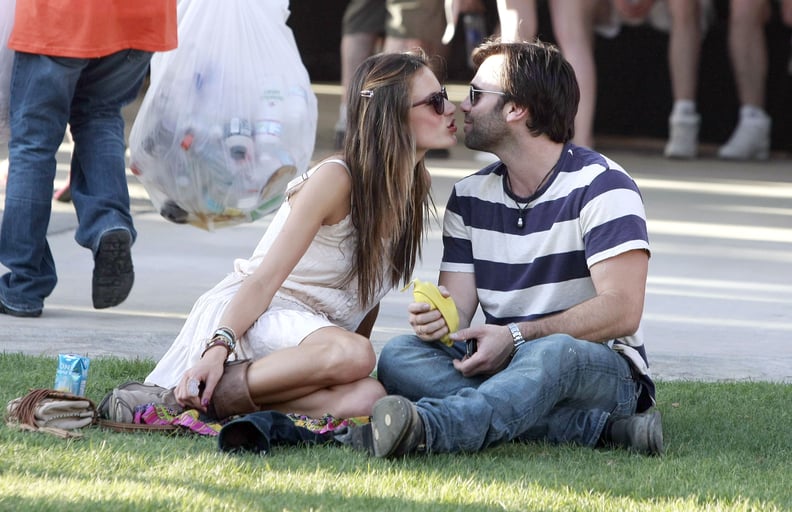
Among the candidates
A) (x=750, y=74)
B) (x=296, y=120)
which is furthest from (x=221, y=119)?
(x=750, y=74)

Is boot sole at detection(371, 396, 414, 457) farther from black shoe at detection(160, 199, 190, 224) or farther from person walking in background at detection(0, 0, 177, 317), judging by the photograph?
black shoe at detection(160, 199, 190, 224)

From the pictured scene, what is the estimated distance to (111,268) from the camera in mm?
4312

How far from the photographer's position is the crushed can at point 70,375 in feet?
10.8

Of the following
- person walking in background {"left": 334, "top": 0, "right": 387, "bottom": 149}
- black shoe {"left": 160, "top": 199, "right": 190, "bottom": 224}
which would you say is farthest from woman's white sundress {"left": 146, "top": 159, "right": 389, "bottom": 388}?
person walking in background {"left": 334, "top": 0, "right": 387, "bottom": 149}

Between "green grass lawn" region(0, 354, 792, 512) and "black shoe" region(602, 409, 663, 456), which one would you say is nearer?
"green grass lawn" region(0, 354, 792, 512)

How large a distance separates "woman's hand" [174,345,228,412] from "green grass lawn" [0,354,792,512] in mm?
98

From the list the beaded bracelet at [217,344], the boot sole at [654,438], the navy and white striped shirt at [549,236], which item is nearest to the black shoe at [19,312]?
the beaded bracelet at [217,344]

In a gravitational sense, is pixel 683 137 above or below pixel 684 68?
below

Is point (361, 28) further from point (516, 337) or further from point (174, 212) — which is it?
point (516, 337)

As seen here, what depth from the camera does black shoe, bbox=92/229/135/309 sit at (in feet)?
14.1

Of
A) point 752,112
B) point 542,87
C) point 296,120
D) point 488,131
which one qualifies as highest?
point 542,87

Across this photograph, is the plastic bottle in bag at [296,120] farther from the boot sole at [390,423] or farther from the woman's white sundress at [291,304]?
the boot sole at [390,423]

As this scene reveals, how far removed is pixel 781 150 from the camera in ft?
28.8

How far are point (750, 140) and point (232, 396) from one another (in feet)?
18.9
